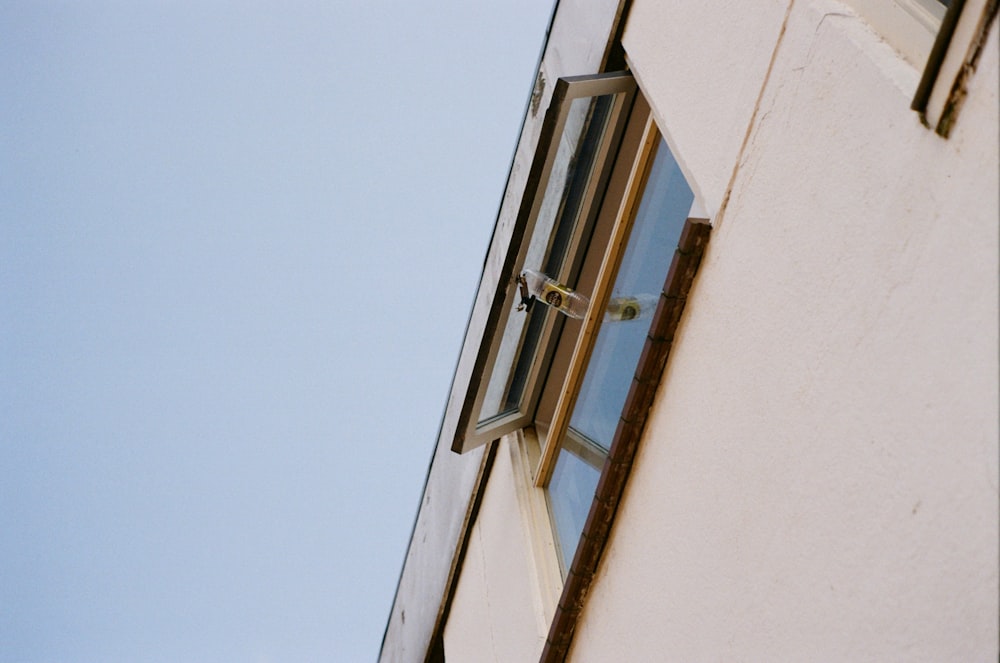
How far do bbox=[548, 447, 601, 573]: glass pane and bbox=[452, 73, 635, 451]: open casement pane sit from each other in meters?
0.31

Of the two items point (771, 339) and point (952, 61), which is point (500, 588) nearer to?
point (771, 339)

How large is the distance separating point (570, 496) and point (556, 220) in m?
0.95

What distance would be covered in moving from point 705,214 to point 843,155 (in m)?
0.67

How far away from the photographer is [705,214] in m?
1.94

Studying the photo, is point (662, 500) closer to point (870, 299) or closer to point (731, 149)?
point (731, 149)

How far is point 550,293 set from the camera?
3.03 m

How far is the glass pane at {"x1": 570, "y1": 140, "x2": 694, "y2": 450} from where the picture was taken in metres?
2.40

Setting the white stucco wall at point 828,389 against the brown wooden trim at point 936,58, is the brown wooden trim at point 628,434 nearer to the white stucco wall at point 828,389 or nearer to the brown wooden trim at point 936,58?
the white stucco wall at point 828,389

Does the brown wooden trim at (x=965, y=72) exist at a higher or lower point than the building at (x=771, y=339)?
higher

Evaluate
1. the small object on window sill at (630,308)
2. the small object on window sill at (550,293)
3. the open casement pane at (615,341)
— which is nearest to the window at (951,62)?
the open casement pane at (615,341)

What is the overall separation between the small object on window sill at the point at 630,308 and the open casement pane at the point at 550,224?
351 mm

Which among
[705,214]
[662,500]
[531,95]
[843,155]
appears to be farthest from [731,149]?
[531,95]

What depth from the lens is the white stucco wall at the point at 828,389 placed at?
2.91 feet

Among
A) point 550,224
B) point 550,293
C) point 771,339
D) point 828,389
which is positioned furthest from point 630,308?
point 828,389
